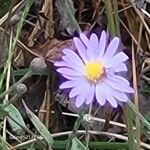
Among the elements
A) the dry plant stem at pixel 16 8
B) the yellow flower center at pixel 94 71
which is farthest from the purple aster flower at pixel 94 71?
the dry plant stem at pixel 16 8

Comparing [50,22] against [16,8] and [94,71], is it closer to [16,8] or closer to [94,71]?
[16,8]

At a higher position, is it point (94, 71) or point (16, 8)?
point (16, 8)

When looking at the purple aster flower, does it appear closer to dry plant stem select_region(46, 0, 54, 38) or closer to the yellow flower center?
the yellow flower center

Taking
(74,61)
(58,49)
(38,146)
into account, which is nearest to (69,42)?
(58,49)

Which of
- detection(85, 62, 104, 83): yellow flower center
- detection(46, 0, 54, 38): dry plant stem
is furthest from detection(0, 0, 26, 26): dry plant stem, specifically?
detection(85, 62, 104, 83): yellow flower center

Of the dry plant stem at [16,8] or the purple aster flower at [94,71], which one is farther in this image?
the dry plant stem at [16,8]

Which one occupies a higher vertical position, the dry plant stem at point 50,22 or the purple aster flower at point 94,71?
the dry plant stem at point 50,22

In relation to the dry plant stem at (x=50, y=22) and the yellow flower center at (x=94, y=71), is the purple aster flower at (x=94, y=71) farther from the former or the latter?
the dry plant stem at (x=50, y=22)

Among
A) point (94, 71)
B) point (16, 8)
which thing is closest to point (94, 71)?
point (94, 71)
